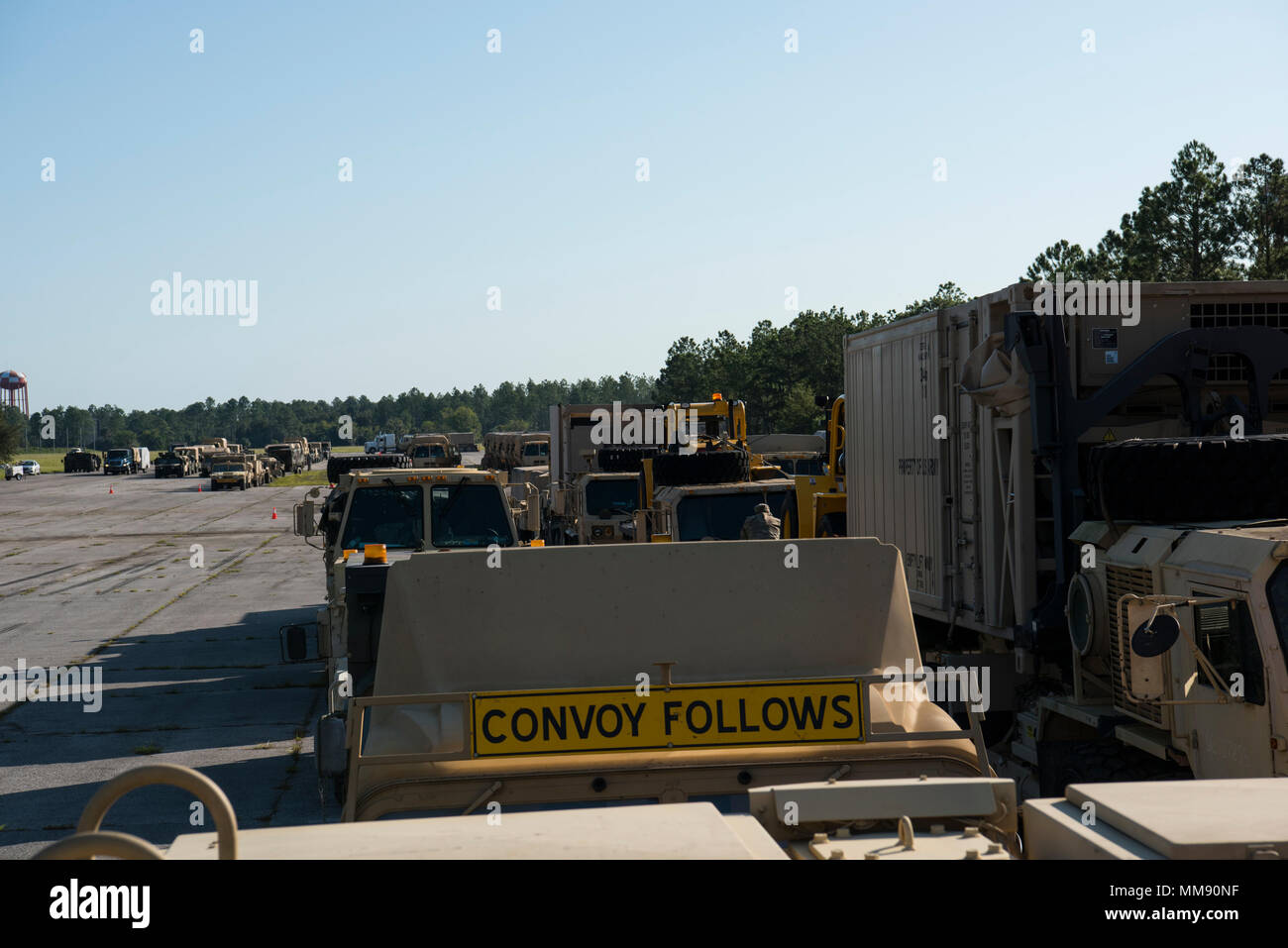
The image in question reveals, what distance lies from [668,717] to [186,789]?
8.35 feet

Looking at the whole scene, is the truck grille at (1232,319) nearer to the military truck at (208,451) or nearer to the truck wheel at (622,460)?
the truck wheel at (622,460)

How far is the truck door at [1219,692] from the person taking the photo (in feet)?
17.6

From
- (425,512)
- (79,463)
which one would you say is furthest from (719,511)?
(79,463)

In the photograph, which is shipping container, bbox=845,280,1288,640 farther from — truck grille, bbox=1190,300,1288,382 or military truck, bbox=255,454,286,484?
military truck, bbox=255,454,286,484

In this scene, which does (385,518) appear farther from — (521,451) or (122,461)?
(122,461)

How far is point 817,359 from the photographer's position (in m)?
79.4

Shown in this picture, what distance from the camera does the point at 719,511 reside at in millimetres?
14359

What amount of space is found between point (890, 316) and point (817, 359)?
1103 cm

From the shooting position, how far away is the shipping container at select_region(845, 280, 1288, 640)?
8.10 m

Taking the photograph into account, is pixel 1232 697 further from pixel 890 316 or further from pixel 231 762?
pixel 890 316

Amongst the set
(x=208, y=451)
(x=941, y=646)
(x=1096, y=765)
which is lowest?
(x=1096, y=765)

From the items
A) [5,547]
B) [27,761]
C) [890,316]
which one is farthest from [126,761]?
→ [890,316]

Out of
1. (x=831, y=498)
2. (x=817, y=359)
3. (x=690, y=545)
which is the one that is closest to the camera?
(x=690, y=545)
